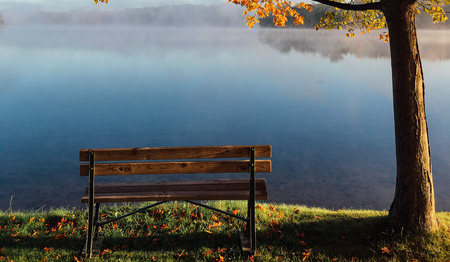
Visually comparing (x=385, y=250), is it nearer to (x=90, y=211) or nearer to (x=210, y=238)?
(x=210, y=238)

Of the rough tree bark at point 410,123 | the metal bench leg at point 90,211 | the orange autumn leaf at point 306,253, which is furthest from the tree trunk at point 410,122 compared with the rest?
the metal bench leg at point 90,211

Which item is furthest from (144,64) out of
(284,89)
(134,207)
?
(134,207)

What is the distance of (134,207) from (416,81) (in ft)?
15.5

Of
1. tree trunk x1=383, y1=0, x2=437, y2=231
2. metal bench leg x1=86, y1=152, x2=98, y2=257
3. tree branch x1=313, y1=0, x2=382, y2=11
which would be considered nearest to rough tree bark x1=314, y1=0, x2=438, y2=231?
tree trunk x1=383, y1=0, x2=437, y2=231

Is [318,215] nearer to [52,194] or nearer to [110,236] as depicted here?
[110,236]

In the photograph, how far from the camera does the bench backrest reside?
5195mm

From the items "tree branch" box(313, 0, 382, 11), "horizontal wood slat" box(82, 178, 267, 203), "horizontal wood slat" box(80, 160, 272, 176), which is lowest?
"horizontal wood slat" box(82, 178, 267, 203)

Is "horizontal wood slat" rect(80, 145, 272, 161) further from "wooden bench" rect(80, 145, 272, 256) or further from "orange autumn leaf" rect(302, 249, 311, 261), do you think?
"orange autumn leaf" rect(302, 249, 311, 261)

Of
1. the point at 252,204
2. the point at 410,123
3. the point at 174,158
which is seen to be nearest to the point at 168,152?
the point at 174,158

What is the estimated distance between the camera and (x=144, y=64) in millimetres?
91188

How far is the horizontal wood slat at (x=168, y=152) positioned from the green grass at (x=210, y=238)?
1231 mm

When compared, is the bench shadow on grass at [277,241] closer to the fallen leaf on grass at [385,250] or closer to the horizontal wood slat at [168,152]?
the fallen leaf on grass at [385,250]

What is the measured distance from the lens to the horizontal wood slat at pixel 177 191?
17.8 feet

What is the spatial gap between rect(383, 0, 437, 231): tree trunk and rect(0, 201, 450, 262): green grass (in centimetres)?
31
